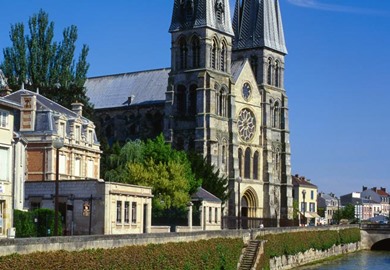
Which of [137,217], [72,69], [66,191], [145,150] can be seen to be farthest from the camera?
[72,69]

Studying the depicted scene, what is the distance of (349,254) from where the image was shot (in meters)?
87.2

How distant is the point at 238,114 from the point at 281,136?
10.5 meters

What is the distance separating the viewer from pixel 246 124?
101250 millimetres

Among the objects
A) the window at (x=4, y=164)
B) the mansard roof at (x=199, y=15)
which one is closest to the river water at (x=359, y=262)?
the mansard roof at (x=199, y=15)

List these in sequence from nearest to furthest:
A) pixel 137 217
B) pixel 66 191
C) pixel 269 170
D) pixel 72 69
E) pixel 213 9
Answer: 1. pixel 66 191
2. pixel 137 217
3. pixel 72 69
4. pixel 213 9
5. pixel 269 170

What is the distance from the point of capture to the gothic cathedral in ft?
308

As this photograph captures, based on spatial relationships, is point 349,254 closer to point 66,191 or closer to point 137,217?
point 137,217

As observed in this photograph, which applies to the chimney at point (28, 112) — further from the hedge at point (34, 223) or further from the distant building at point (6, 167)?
the distant building at point (6, 167)

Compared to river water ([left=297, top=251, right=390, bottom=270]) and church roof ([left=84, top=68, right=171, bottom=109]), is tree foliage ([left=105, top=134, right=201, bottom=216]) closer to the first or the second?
river water ([left=297, top=251, right=390, bottom=270])

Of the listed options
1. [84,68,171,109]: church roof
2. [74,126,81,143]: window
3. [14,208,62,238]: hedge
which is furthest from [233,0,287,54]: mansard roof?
[14,208,62,238]: hedge

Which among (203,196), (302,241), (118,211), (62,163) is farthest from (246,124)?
(118,211)

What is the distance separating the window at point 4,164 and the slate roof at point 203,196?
107 ft

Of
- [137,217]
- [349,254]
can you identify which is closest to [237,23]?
[349,254]

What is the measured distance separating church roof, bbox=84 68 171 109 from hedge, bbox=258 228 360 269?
2805 centimetres
